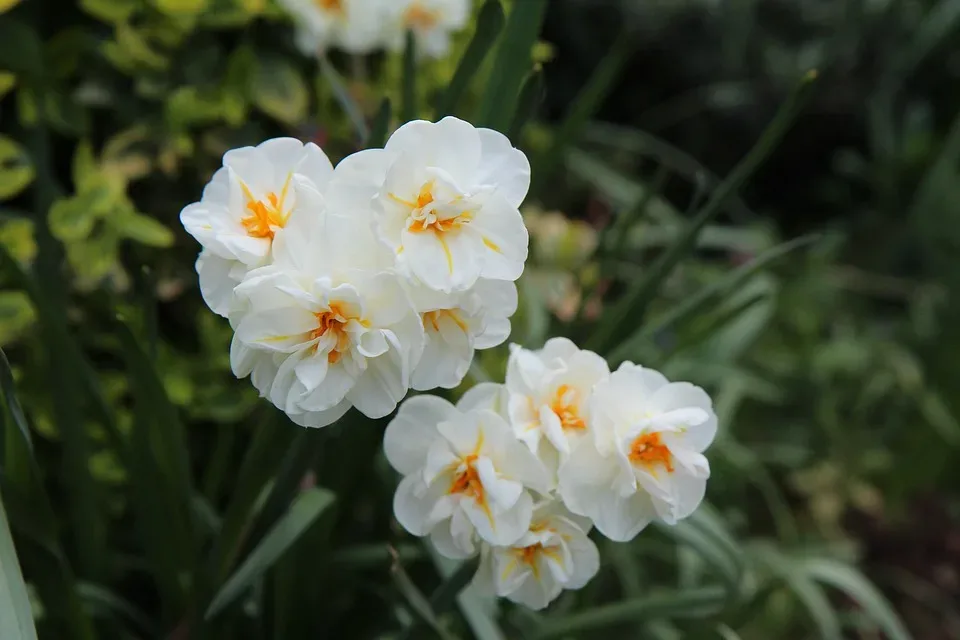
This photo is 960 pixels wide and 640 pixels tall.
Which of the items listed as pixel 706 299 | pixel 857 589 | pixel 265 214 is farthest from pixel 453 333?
pixel 857 589

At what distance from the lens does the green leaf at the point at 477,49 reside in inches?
20.0

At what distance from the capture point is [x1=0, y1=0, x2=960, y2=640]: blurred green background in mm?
620

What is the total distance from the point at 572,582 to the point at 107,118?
0.74 metres

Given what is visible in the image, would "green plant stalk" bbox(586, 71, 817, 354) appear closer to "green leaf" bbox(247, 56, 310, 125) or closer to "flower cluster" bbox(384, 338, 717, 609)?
"flower cluster" bbox(384, 338, 717, 609)

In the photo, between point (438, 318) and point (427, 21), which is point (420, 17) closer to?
point (427, 21)

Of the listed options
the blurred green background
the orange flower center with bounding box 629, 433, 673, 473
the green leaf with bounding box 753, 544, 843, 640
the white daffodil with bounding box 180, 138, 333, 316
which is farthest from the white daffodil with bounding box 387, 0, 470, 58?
the green leaf with bounding box 753, 544, 843, 640

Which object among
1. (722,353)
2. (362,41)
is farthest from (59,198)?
→ (722,353)

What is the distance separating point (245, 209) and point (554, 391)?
0.68 feet

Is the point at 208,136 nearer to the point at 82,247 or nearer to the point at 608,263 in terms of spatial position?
the point at 82,247

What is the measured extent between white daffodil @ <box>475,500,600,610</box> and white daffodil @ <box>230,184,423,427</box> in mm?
126

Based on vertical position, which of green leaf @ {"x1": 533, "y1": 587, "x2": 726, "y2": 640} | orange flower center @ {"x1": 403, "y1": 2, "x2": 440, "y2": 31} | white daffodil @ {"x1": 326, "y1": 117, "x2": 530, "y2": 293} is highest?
white daffodil @ {"x1": 326, "y1": 117, "x2": 530, "y2": 293}

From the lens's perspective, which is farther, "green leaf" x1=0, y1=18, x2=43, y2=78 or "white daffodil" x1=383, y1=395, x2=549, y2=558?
"green leaf" x1=0, y1=18, x2=43, y2=78

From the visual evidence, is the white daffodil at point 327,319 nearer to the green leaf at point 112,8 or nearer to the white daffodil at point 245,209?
the white daffodil at point 245,209

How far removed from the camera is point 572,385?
470 mm
